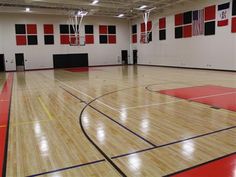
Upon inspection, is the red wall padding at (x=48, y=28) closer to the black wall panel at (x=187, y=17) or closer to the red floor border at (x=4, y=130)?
the black wall panel at (x=187, y=17)

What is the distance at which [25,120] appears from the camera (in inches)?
230

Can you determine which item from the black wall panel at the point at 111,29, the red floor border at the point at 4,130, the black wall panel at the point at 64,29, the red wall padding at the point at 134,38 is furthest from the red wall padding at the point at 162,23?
the red floor border at the point at 4,130

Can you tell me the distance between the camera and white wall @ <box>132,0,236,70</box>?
17062 millimetres

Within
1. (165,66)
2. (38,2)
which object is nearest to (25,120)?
(38,2)

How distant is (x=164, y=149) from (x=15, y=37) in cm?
2381

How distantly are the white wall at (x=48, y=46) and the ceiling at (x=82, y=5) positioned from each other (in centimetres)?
124

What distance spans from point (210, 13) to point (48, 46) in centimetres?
1627

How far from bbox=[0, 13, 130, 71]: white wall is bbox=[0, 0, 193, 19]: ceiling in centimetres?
124

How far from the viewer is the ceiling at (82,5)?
65.6 ft

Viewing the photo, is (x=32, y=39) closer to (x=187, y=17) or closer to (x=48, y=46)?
(x=48, y=46)

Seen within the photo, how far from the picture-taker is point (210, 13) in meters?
18.0

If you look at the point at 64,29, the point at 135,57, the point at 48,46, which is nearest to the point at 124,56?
the point at 135,57

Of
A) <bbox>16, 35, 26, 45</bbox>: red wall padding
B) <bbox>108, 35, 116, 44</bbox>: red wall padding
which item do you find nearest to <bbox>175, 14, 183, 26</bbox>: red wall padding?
<bbox>108, 35, 116, 44</bbox>: red wall padding

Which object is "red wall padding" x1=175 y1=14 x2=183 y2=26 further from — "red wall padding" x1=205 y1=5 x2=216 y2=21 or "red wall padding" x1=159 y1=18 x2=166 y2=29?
"red wall padding" x1=205 y1=5 x2=216 y2=21
